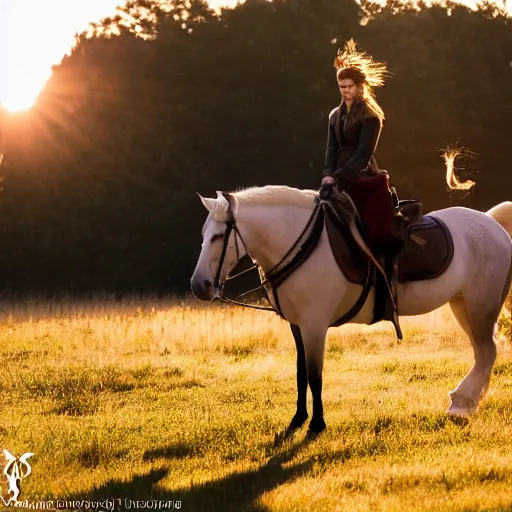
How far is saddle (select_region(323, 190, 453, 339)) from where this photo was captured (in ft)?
25.6

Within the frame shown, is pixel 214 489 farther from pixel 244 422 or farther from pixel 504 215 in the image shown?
pixel 504 215

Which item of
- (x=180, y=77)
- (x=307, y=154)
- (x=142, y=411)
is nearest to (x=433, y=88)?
(x=307, y=154)

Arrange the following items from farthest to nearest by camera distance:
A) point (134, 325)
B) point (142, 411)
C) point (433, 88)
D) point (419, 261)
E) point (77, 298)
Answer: point (433, 88) < point (77, 298) < point (134, 325) < point (142, 411) < point (419, 261)

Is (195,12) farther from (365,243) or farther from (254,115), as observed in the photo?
(365,243)

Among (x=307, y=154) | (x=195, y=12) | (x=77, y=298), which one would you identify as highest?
(x=195, y=12)

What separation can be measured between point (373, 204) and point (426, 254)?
87cm

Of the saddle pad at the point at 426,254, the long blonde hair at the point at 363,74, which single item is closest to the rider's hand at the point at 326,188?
the long blonde hair at the point at 363,74

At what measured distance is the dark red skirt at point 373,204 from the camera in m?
7.91

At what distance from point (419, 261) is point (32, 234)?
2217cm

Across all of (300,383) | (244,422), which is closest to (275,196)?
(300,383)

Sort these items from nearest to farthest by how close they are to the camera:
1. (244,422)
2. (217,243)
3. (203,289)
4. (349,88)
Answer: (203,289), (217,243), (349,88), (244,422)

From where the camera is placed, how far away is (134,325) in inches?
668

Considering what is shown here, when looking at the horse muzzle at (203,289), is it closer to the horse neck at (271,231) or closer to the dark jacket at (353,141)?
the horse neck at (271,231)

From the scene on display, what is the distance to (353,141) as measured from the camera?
7.91 m
